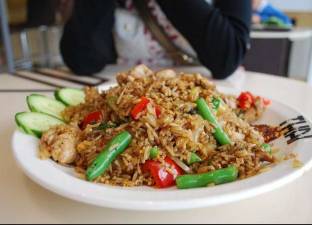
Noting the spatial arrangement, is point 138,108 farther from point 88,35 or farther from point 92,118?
point 88,35

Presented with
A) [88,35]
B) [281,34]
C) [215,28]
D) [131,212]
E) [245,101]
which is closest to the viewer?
[131,212]

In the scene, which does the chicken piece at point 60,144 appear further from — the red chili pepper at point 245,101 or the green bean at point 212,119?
the red chili pepper at point 245,101

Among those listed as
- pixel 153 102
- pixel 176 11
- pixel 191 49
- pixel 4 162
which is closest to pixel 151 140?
pixel 153 102

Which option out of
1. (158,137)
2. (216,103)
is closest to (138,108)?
(158,137)

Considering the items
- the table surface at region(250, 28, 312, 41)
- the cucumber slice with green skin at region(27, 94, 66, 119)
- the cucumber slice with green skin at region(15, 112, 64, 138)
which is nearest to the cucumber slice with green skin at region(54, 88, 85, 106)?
the cucumber slice with green skin at region(27, 94, 66, 119)

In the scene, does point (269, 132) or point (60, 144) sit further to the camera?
point (269, 132)

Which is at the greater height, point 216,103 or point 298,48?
point 216,103

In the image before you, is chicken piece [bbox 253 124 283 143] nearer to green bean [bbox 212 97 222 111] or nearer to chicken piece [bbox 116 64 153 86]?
green bean [bbox 212 97 222 111]

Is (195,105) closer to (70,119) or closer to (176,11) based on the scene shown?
(70,119)
